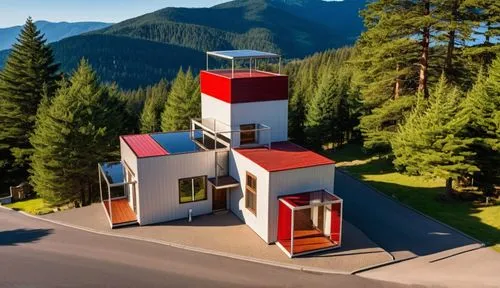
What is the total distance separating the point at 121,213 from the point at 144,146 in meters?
3.34

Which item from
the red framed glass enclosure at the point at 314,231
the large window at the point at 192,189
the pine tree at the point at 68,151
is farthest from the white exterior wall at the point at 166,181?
the pine tree at the point at 68,151

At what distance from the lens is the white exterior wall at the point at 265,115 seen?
1897 cm

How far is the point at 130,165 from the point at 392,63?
60.2 feet

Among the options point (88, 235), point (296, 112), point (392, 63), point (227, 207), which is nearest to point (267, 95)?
point (227, 207)

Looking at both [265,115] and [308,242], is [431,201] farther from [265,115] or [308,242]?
[265,115]

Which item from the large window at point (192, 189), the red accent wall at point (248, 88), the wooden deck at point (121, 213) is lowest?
the wooden deck at point (121, 213)

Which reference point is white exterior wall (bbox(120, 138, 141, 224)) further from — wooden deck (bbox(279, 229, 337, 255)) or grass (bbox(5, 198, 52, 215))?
grass (bbox(5, 198, 52, 215))

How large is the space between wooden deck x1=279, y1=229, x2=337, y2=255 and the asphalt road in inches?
59.3

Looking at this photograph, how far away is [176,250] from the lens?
623 inches

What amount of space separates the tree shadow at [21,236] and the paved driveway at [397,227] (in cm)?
1381

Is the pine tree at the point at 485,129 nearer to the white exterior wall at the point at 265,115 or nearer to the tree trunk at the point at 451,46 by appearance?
the tree trunk at the point at 451,46

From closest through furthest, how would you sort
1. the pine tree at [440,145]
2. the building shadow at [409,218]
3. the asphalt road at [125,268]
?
1. the asphalt road at [125,268]
2. the building shadow at [409,218]
3. the pine tree at [440,145]

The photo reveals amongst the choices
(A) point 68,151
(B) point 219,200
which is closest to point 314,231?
(B) point 219,200

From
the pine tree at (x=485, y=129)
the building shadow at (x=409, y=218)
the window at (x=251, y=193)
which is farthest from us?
the pine tree at (x=485, y=129)
